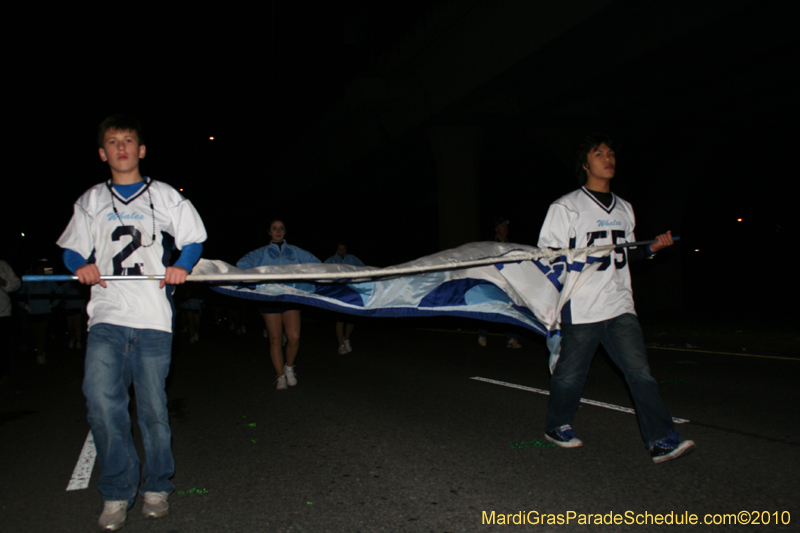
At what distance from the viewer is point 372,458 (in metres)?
4.74

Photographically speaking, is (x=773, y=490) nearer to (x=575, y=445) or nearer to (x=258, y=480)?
(x=575, y=445)

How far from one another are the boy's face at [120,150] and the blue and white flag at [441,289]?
A: 1.21 meters

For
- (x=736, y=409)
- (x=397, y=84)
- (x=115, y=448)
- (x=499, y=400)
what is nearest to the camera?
(x=115, y=448)

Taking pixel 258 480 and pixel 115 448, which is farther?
pixel 258 480

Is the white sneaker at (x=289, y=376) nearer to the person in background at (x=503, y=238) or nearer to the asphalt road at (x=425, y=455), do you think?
the asphalt road at (x=425, y=455)

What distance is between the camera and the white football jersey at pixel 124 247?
3568mm

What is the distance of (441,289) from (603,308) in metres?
1.38

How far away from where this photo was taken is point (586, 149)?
4605mm

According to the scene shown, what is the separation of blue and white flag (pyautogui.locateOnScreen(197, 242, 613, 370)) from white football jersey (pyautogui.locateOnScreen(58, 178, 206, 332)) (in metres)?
1.07

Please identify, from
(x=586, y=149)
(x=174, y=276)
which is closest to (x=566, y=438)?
(x=586, y=149)

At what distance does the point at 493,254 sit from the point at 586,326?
3.60 feet

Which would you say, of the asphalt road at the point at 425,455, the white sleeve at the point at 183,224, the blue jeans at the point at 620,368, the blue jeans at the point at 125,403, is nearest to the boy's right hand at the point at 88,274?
the blue jeans at the point at 125,403

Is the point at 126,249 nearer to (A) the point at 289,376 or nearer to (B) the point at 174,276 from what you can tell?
(B) the point at 174,276

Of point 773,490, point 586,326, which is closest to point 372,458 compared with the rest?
point 586,326
